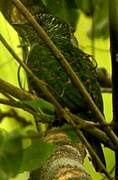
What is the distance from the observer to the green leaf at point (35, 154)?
0.42 metres

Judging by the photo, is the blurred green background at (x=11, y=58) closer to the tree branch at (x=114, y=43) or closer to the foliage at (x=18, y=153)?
the tree branch at (x=114, y=43)

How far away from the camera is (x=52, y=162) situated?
2.80 ft

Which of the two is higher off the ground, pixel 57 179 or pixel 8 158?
pixel 8 158

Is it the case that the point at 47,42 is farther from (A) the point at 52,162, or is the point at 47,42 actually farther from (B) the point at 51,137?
(B) the point at 51,137

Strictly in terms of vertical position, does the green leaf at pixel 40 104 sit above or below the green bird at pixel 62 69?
above

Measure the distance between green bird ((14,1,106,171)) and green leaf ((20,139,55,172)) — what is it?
0.60m

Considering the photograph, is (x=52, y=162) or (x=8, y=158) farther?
(x=52, y=162)

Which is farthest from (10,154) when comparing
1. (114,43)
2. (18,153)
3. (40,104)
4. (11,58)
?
(11,58)

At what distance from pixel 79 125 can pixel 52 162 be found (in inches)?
13.3

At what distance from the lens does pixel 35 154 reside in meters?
0.43

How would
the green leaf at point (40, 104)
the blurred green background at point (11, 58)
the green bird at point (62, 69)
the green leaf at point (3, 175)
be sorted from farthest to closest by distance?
the blurred green background at point (11, 58), the green bird at point (62, 69), the green leaf at point (40, 104), the green leaf at point (3, 175)

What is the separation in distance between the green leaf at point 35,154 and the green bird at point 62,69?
1.97 feet

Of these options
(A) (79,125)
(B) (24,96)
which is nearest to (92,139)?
(B) (24,96)

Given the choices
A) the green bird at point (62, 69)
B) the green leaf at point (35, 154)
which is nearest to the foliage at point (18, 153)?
the green leaf at point (35, 154)
